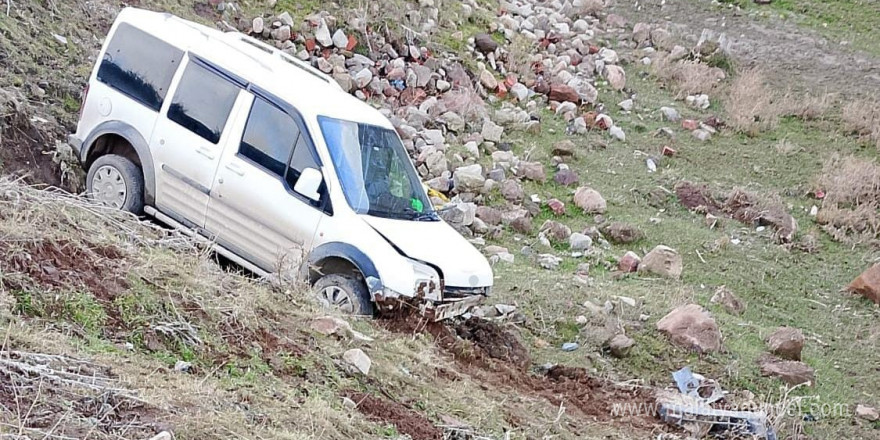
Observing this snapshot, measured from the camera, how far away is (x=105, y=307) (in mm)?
4570

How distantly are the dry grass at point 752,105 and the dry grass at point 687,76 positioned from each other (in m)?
0.36

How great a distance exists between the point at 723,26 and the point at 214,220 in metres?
16.6

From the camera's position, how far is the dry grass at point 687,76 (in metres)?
16.3

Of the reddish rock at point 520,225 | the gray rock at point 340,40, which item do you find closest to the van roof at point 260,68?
the reddish rock at point 520,225

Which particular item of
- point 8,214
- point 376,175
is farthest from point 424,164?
point 8,214

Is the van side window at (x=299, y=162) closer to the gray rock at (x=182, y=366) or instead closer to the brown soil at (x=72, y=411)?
the gray rock at (x=182, y=366)

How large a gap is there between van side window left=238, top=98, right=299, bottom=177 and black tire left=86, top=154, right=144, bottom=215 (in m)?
0.94

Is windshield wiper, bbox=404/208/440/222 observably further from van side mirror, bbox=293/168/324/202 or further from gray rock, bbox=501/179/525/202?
gray rock, bbox=501/179/525/202

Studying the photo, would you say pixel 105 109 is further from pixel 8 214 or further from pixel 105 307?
pixel 105 307

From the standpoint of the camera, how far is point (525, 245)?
10297 mm

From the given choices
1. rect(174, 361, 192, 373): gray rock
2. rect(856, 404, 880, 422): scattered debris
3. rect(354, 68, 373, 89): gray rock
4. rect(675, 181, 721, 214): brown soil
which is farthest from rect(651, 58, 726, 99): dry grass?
rect(174, 361, 192, 373): gray rock

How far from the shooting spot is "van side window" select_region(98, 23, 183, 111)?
720cm

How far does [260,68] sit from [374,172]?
3.93 ft

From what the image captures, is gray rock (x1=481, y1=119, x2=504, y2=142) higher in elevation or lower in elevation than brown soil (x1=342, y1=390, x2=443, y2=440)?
lower
